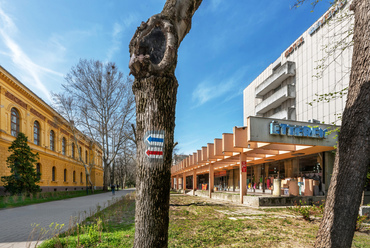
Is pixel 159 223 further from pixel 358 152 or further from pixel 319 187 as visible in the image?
pixel 319 187

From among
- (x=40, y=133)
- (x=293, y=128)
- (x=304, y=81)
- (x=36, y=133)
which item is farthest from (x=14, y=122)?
(x=304, y=81)

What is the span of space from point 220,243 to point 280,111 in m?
33.8

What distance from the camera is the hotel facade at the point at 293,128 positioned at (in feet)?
45.1

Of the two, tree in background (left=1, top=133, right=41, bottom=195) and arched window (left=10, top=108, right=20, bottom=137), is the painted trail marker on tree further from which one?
arched window (left=10, top=108, right=20, bottom=137)

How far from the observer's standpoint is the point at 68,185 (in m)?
37.1

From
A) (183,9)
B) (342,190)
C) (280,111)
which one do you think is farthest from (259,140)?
(280,111)

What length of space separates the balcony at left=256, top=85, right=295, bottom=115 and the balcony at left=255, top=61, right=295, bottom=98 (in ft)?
6.44

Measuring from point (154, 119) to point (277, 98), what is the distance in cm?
3583

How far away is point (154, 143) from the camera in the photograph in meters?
2.86

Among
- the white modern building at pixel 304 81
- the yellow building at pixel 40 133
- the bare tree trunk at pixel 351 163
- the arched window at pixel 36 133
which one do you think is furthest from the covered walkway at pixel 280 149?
the arched window at pixel 36 133

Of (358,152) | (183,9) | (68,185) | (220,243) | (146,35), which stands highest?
(183,9)

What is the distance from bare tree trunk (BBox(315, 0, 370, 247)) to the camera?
10.7ft

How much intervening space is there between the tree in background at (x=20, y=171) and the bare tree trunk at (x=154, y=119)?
2125cm

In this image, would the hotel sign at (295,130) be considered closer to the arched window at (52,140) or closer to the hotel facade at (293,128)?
the hotel facade at (293,128)
